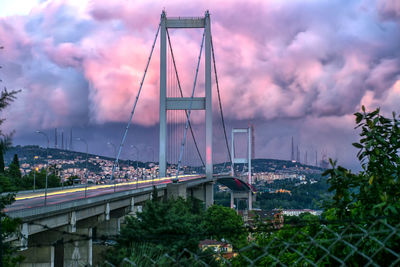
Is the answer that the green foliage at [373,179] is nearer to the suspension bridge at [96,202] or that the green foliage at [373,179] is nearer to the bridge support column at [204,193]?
the suspension bridge at [96,202]

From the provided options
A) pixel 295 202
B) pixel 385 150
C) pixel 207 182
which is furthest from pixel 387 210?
pixel 295 202

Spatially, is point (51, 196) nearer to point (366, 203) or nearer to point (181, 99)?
point (181, 99)

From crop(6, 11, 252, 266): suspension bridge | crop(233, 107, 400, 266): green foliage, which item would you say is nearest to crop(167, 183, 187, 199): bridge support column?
crop(6, 11, 252, 266): suspension bridge

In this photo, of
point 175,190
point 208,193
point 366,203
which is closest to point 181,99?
point 175,190

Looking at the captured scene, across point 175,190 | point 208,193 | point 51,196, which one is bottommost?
point 208,193

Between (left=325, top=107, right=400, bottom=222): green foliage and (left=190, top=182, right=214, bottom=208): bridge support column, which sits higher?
(left=325, top=107, right=400, bottom=222): green foliage

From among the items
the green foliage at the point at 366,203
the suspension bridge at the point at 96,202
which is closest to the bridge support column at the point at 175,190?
the suspension bridge at the point at 96,202

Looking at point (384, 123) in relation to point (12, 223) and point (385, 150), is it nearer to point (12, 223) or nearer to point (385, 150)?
point (385, 150)

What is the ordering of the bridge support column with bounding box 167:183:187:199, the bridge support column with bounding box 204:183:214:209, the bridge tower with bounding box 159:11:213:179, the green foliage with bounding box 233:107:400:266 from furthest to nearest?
the bridge support column with bounding box 204:183:214:209 < the bridge tower with bounding box 159:11:213:179 < the bridge support column with bounding box 167:183:187:199 < the green foliage with bounding box 233:107:400:266

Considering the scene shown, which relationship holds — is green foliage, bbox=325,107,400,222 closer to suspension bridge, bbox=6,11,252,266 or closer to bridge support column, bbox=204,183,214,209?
suspension bridge, bbox=6,11,252,266

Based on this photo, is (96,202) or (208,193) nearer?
(96,202)
